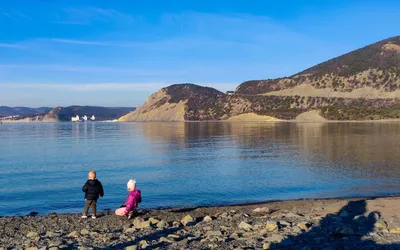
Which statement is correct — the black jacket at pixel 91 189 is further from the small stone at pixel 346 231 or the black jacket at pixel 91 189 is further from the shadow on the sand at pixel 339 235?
the small stone at pixel 346 231

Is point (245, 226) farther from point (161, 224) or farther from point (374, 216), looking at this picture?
point (374, 216)

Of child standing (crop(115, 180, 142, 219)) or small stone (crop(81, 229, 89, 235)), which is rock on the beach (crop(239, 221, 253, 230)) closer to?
child standing (crop(115, 180, 142, 219))

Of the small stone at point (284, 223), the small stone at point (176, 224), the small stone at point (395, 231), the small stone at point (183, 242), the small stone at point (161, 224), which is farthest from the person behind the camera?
the small stone at point (176, 224)

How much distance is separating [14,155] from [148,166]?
2094cm

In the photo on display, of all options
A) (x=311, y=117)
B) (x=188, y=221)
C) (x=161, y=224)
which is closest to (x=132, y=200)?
(x=161, y=224)

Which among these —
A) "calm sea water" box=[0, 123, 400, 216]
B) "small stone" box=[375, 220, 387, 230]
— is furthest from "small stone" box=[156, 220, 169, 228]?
"small stone" box=[375, 220, 387, 230]

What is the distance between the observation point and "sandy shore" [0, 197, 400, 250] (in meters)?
12.7

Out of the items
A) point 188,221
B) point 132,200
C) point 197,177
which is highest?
point 132,200

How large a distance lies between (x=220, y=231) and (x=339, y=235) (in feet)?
13.3

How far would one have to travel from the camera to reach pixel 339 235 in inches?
536

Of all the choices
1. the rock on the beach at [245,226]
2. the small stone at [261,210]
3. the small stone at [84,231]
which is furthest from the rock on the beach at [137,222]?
the small stone at [261,210]

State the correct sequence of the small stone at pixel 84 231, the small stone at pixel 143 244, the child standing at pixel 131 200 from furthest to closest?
the child standing at pixel 131 200 < the small stone at pixel 84 231 < the small stone at pixel 143 244

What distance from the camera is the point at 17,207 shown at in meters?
22.5

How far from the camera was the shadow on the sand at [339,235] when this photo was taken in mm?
12078
